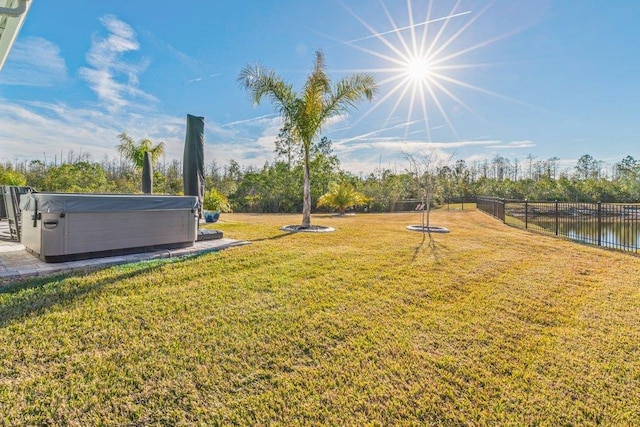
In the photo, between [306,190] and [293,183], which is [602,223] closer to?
[306,190]

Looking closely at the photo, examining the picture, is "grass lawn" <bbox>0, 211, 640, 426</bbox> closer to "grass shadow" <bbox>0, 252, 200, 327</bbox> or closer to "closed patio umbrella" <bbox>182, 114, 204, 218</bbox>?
"grass shadow" <bbox>0, 252, 200, 327</bbox>

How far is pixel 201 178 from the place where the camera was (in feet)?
22.2

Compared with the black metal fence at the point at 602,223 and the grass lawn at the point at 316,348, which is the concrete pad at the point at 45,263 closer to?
the grass lawn at the point at 316,348

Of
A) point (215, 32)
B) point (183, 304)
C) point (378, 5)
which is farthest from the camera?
point (215, 32)

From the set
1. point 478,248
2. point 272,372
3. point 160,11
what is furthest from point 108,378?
point 160,11

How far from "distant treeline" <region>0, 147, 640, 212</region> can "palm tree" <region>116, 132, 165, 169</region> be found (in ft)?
3.95

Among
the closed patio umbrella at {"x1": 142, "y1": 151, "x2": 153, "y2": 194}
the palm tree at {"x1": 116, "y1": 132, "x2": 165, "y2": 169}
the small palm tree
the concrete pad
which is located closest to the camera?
the concrete pad

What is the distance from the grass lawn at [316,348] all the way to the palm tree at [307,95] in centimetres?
556

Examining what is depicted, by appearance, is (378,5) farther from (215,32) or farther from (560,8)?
(215,32)

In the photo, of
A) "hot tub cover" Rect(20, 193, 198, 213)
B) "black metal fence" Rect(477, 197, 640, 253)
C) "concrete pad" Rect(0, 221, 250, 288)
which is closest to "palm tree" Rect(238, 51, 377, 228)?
"concrete pad" Rect(0, 221, 250, 288)

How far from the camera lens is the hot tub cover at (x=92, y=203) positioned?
3742 millimetres

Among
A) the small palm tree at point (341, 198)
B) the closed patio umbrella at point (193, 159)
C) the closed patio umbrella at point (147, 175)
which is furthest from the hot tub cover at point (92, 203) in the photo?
the small palm tree at point (341, 198)

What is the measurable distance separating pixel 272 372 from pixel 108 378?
1.01 m

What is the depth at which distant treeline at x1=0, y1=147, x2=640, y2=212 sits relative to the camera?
16.9 meters
